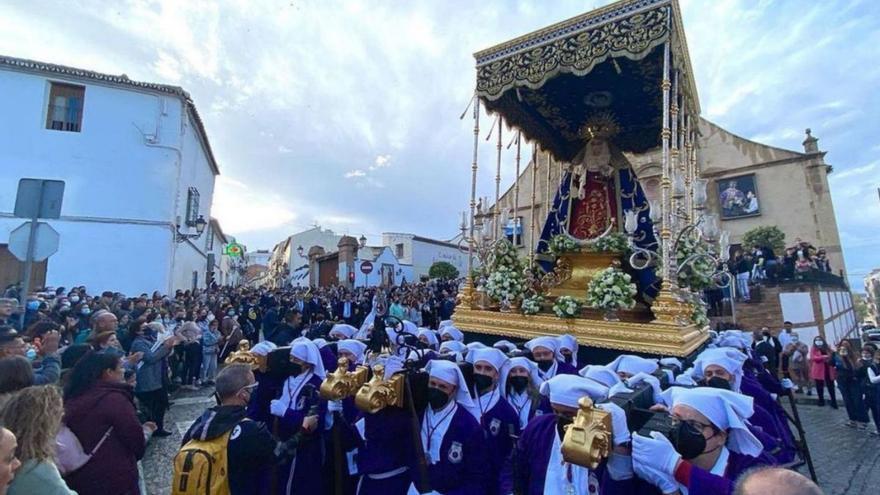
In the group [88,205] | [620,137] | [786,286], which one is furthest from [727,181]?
[88,205]

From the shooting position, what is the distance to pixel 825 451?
6516 mm

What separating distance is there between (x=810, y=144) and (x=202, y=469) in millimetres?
28735

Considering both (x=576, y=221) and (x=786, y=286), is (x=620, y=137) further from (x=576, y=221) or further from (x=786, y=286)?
(x=786, y=286)

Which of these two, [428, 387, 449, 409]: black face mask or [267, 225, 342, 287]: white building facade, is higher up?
[267, 225, 342, 287]: white building facade

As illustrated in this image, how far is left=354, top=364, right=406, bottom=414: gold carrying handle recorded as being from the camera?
2641 mm

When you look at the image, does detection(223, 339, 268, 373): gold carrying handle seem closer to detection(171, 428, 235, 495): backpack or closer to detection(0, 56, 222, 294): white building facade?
detection(171, 428, 235, 495): backpack

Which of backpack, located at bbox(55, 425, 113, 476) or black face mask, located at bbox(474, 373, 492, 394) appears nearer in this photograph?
backpack, located at bbox(55, 425, 113, 476)

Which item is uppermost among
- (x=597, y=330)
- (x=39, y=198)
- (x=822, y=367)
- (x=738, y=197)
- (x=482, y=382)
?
(x=738, y=197)

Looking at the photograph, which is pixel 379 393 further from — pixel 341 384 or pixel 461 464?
pixel 461 464

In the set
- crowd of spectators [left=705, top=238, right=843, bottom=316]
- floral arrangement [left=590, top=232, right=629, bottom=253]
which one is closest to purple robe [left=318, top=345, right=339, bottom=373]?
floral arrangement [left=590, top=232, right=629, bottom=253]

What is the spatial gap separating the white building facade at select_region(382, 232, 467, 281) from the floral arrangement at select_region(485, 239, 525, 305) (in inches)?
1403

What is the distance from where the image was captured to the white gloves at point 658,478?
1.89m

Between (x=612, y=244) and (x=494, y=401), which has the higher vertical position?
(x=612, y=244)

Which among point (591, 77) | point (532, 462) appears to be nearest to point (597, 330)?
point (532, 462)
